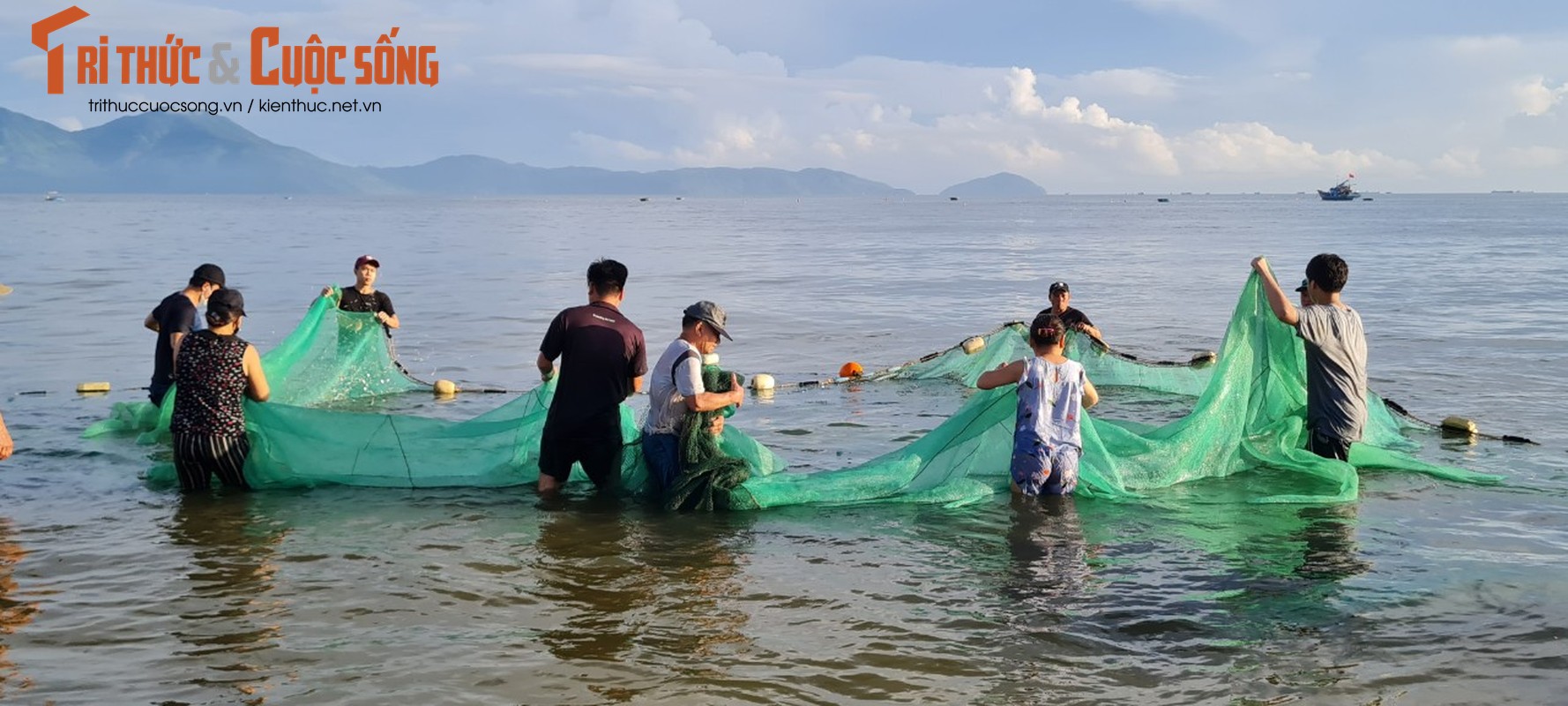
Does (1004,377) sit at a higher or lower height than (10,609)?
higher

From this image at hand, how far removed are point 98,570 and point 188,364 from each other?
4.84 feet

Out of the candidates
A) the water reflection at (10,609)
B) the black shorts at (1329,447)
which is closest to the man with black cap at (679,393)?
the water reflection at (10,609)

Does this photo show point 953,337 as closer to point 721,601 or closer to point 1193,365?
point 1193,365

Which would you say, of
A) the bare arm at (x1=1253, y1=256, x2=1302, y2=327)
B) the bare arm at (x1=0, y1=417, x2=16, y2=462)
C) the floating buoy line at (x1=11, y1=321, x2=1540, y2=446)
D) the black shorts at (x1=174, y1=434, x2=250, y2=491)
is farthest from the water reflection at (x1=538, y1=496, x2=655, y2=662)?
the floating buoy line at (x1=11, y1=321, x2=1540, y2=446)

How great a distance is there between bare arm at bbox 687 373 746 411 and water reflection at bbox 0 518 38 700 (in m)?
3.59

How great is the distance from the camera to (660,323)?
21.9m

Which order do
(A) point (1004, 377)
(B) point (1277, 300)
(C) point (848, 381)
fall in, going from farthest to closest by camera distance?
(C) point (848, 381), (B) point (1277, 300), (A) point (1004, 377)

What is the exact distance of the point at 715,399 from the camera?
7.43 metres

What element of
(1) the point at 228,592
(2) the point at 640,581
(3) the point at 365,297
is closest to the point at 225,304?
(1) the point at 228,592

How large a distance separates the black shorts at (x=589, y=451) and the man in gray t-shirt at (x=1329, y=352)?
434cm

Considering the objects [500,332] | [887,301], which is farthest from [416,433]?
[887,301]

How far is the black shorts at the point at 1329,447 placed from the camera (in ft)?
27.3

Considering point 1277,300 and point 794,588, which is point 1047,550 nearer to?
point 794,588

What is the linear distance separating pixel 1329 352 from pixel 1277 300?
0.55 m
